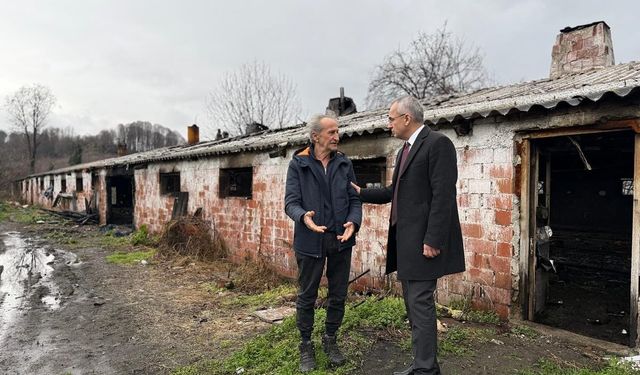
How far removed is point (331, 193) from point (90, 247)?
36.1 feet

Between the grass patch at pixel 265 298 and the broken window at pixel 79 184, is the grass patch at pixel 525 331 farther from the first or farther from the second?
the broken window at pixel 79 184

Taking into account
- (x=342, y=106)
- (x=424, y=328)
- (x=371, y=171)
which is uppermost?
(x=342, y=106)

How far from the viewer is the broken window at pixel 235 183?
9.49m

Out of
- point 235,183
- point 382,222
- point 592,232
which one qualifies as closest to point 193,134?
point 235,183

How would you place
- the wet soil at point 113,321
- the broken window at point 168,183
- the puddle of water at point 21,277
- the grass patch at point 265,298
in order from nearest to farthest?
the wet soil at point 113,321
the grass patch at point 265,298
the puddle of water at point 21,277
the broken window at point 168,183

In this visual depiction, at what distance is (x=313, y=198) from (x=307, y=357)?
1242mm

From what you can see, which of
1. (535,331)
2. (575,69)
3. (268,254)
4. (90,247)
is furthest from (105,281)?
(575,69)

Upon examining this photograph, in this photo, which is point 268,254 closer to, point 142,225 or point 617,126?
point 617,126

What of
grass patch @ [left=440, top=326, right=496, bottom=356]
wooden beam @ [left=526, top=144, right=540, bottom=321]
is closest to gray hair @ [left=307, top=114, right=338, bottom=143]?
grass patch @ [left=440, top=326, right=496, bottom=356]

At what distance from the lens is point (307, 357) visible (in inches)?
A: 127

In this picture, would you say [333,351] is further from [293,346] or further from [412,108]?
[412,108]

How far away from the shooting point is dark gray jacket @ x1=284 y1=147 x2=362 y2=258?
308cm

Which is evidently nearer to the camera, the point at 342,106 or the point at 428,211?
the point at 428,211

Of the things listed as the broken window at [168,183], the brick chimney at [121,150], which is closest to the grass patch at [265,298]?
the broken window at [168,183]
